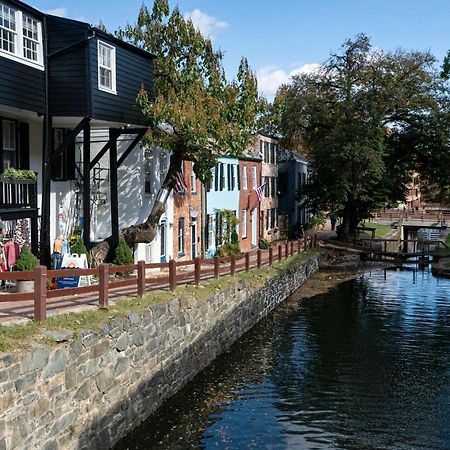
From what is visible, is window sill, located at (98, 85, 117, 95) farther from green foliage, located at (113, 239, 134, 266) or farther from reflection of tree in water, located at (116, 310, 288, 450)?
reflection of tree in water, located at (116, 310, 288, 450)

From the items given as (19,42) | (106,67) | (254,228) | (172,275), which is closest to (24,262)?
(172,275)

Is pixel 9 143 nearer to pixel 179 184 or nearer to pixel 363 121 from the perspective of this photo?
pixel 179 184

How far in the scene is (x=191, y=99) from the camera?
2494 centimetres

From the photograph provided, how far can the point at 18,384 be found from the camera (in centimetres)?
991

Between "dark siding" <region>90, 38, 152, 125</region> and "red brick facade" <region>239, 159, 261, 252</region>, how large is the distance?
65.8 ft

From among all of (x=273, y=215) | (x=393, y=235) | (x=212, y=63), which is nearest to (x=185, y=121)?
(x=212, y=63)

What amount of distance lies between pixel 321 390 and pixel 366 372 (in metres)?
2.33

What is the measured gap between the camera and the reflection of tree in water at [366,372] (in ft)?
46.6

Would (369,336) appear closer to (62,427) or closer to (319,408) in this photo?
(319,408)

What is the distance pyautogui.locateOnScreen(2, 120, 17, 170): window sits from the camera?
19.2 metres

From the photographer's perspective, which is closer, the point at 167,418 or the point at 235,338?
the point at 167,418

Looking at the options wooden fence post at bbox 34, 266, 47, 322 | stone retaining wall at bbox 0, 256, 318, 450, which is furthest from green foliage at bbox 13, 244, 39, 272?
wooden fence post at bbox 34, 266, 47, 322

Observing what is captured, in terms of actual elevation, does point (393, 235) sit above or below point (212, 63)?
below

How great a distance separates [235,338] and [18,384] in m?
12.5
